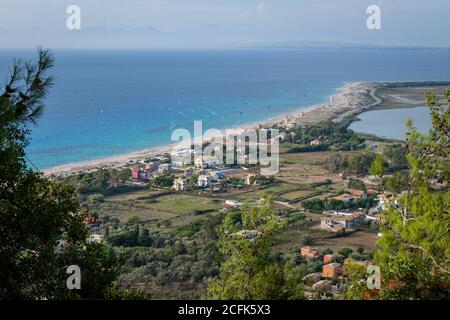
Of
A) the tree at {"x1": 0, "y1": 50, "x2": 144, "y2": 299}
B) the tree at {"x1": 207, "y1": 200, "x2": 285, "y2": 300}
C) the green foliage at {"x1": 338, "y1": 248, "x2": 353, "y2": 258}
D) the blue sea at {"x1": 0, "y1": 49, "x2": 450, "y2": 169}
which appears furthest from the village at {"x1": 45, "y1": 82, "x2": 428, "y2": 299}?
the blue sea at {"x1": 0, "y1": 49, "x2": 450, "y2": 169}

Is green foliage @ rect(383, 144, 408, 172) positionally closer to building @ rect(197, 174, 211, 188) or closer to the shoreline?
building @ rect(197, 174, 211, 188)

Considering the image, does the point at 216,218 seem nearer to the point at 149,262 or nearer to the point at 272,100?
the point at 149,262

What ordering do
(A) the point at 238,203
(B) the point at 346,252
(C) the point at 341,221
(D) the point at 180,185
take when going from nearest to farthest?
(B) the point at 346,252
(C) the point at 341,221
(A) the point at 238,203
(D) the point at 180,185

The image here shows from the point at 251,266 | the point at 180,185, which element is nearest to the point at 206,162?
the point at 180,185

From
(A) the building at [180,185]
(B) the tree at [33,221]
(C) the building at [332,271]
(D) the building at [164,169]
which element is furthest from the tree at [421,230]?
(D) the building at [164,169]

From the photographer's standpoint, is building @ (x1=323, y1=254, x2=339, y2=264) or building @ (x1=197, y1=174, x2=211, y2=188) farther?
building @ (x1=197, y1=174, x2=211, y2=188)

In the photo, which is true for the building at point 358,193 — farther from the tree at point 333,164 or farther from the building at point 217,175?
the building at point 217,175

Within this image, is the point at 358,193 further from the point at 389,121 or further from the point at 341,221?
the point at 389,121
